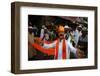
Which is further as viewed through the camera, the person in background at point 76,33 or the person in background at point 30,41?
the person in background at point 76,33

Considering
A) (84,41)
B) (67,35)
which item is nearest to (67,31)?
(67,35)

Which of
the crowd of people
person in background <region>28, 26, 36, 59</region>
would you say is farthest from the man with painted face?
person in background <region>28, 26, 36, 59</region>

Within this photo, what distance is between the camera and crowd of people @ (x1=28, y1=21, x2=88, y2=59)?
167cm

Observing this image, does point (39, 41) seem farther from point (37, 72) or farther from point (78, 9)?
point (78, 9)

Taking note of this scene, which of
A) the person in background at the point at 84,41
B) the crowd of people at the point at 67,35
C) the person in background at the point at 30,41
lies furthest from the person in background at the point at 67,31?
the person in background at the point at 30,41

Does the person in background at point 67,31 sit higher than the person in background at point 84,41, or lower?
higher

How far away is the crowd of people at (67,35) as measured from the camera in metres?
1.67

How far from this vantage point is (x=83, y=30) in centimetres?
184

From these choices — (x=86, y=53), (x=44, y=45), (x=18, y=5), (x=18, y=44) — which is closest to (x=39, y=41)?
(x=44, y=45)

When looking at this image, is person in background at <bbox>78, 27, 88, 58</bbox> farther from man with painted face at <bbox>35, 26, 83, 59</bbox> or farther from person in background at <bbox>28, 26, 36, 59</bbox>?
person in background at <bbox>28, 26, 36, 59</bbox>

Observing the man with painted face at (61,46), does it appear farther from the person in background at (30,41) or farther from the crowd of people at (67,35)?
the person in background at (30,41)

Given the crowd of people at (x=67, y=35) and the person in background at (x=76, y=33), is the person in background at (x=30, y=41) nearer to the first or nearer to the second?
the crowd of people at (x=67, y=35)

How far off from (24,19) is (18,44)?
0.17 m

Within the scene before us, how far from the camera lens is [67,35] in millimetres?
1774
